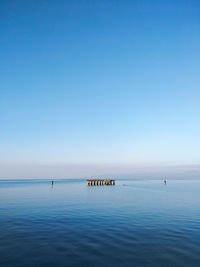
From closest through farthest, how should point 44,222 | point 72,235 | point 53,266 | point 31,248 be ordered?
point 53,266 < point 31,248 < point 72,235 < point 44,222

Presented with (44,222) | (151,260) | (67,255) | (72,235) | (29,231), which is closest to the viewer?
(151,260)

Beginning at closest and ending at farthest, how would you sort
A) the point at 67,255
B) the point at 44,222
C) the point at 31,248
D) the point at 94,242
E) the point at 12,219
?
1. the point at 67,255
2. the point at 31,248
3. the point at 94,242
4. the point at 44,222
5. the point at 12,219

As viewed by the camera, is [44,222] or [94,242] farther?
[44,222]

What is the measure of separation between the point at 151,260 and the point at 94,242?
4.28m

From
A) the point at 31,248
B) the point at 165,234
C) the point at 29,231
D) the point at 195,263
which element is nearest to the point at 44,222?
the point at 29,231

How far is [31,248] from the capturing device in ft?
37.4

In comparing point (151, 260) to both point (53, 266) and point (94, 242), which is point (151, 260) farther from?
point (53, 266)

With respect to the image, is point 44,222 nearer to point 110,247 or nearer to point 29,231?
point 29,231

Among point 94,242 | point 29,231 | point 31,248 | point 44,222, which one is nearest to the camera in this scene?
point 31,248

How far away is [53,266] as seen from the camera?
356 inches

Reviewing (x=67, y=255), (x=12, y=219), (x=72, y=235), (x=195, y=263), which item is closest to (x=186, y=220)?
(x=195, y=263)

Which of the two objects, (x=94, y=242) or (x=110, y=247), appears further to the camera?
(x=94, y=242)

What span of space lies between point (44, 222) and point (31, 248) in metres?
7.30

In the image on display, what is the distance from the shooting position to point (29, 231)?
1516 centimetres
